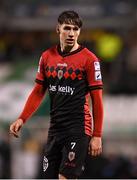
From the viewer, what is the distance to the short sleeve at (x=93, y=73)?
25.0ft

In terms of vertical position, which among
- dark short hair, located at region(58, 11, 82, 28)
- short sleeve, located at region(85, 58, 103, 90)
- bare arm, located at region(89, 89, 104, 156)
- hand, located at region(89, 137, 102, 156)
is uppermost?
dark short hair, located at region(58, 11, 82, 28)

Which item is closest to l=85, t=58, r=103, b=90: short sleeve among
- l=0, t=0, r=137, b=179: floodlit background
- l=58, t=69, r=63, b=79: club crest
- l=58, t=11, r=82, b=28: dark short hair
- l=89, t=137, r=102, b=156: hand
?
l=58, t=69, r=63, b=79: club crest

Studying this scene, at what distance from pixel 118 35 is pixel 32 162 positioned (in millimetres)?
6883

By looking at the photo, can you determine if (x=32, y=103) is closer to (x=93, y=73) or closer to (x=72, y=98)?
(x=72, y=98)

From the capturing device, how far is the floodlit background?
1536 cm

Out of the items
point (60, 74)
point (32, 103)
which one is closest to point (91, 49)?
point (32, 103)

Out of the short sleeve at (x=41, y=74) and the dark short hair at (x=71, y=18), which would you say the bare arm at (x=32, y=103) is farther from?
the dark short hair at (x=71, y=18)

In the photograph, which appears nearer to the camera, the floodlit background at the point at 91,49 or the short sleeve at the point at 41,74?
the short sleeve at the point at 41,74

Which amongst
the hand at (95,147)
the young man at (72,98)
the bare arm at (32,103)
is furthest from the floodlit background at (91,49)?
the hand at (95,147)

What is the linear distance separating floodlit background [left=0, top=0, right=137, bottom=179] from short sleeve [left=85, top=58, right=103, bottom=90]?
21.7 feet

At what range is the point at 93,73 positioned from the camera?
25.0 feet

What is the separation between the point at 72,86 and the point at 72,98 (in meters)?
0.11

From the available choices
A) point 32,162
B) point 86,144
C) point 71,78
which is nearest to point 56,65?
point 71,78

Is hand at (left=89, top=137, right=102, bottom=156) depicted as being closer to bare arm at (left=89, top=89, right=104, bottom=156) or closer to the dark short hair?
bare arm at (left=89, top=89, right=104, bottom=156)
